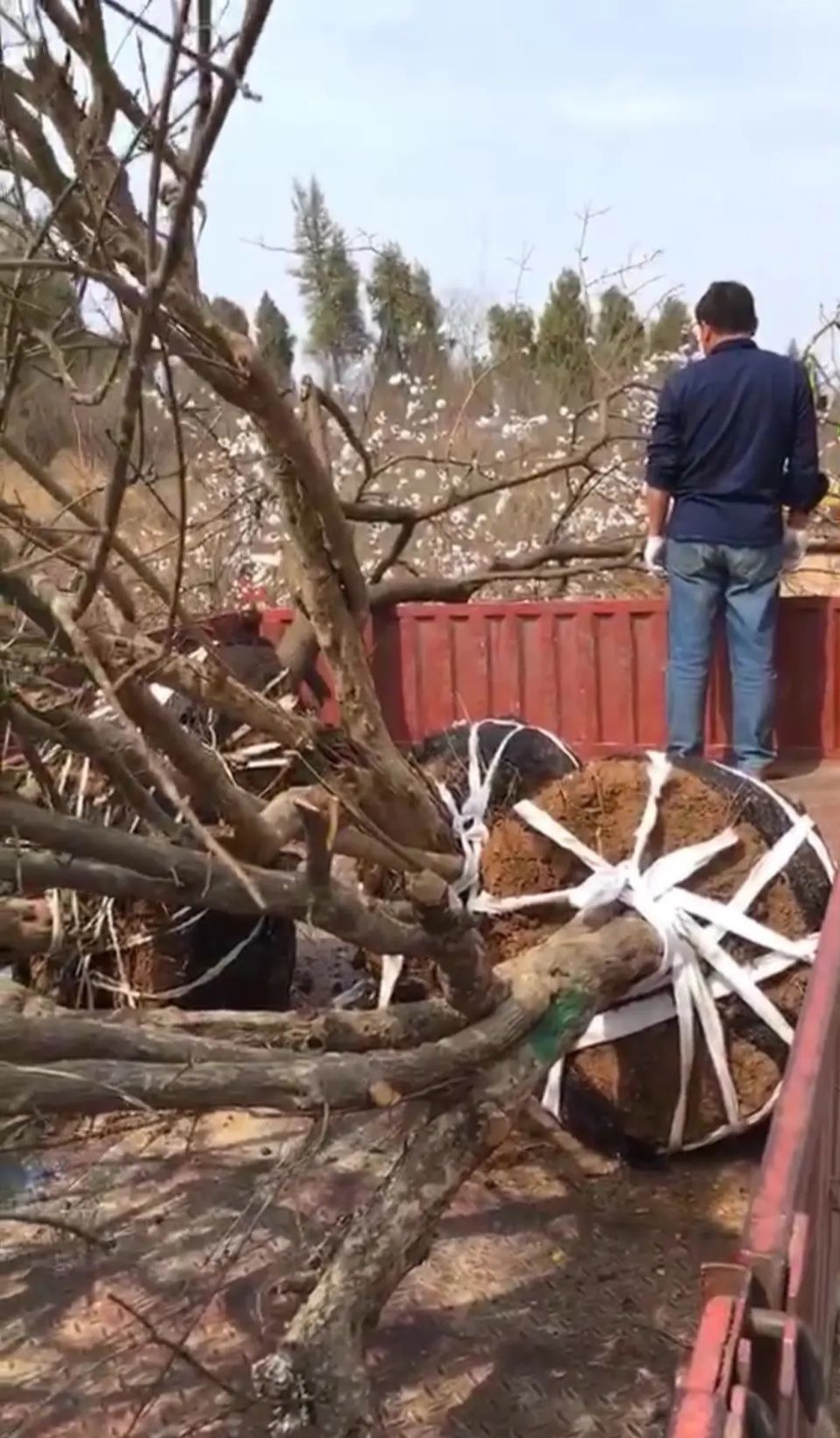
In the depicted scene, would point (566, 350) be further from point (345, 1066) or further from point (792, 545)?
point (345, 1066)

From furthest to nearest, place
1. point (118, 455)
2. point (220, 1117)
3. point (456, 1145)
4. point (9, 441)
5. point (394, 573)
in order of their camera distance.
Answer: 1. point (394, 573)
2. point (220, 1117)
3. point (456, 1145)
4. point (9, 441)
5. point (118, 455)

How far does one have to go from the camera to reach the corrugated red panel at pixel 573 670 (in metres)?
5.96

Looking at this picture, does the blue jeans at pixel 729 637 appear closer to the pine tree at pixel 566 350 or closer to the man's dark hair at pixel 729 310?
the man's dark hair at pixel 729 310

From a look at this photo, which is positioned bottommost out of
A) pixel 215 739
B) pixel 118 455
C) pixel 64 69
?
pixel 215 739

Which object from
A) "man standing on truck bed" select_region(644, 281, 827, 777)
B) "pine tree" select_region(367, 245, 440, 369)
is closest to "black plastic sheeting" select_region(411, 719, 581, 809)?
"man standing on truck bed" select_region(644, 281, 827, 777)

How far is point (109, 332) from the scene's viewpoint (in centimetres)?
285

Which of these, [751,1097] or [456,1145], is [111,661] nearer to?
[456,1145]

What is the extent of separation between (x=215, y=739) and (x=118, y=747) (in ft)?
6.16

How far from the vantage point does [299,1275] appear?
9.41 feet

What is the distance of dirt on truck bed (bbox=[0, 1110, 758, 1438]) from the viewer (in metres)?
2.88

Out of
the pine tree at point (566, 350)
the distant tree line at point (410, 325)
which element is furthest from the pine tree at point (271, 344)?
the pine tree at point (566, 350)

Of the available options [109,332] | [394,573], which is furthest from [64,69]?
[394,573]

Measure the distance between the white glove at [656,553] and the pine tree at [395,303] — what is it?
217cm

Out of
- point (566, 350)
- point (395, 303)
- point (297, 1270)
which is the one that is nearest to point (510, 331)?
point (395, 303)
